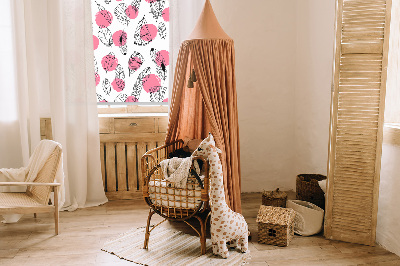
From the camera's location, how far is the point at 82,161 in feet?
11.9

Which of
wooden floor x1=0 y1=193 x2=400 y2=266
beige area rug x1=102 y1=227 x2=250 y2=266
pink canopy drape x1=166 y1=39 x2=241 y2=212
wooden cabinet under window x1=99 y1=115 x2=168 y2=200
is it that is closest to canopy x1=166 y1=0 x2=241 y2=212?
pink canopy drape x1=166 y1=39 x2=241 y2=212

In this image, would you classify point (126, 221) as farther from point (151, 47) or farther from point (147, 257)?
point (151, 47)

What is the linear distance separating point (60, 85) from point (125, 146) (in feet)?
2.94

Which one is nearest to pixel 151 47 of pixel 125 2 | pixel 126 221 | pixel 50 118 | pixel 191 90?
pixel 125 2

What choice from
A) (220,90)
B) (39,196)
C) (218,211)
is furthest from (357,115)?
(39,196)

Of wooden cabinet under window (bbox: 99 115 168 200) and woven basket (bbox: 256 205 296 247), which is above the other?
wooden cabinet under window (bbox: 99 115 168 200)

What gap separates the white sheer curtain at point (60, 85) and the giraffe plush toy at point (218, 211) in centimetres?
162

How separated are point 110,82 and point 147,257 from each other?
6.95 feet

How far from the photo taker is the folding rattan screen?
259cm

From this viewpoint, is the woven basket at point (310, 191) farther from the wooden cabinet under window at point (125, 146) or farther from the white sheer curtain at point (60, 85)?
the white sheer curtain at point (60, 85)

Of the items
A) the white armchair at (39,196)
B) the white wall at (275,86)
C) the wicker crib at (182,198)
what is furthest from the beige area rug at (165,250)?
the white wall at (275,86)

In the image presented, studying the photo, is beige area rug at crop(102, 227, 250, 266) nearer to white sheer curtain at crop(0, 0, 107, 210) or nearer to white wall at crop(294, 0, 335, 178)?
white sheer curtain at crop(0, 0, 107, 210)

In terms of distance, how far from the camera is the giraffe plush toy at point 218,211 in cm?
246

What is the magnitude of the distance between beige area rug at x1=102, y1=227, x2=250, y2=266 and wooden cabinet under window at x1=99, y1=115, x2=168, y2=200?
930 millimetres
